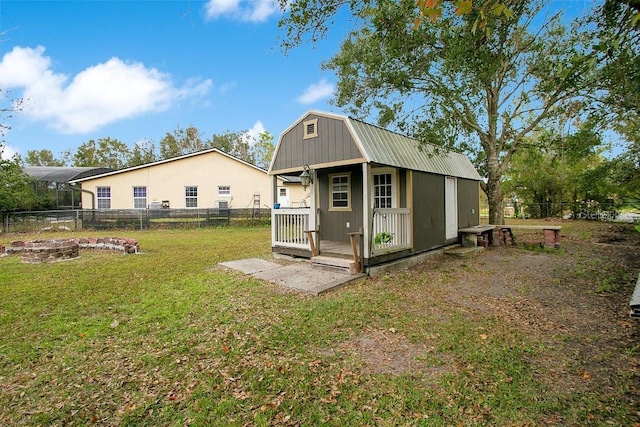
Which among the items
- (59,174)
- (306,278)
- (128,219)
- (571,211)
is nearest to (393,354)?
(306,278)

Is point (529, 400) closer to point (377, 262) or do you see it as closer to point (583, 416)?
point (583, 416)

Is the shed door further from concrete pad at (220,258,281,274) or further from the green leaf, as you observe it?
the green leaf

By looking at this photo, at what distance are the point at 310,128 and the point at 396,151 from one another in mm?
2008

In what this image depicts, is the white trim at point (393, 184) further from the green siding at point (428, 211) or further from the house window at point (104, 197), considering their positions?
the house window at point (104, 197)

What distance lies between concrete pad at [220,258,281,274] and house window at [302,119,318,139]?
3.05 meters

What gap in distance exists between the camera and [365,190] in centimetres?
613

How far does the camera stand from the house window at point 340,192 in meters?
8.36

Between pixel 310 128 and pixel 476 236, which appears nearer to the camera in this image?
pixel 310 128

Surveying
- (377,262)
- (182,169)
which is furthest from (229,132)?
(377,262)

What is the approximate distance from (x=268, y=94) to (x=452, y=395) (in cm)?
1857

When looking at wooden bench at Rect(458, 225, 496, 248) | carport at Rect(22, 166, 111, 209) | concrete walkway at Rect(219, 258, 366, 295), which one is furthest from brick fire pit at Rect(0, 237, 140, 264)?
carport at Rect(22, 166, 111, 209)

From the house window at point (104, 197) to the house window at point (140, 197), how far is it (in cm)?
140

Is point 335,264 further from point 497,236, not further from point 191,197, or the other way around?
point 191,197

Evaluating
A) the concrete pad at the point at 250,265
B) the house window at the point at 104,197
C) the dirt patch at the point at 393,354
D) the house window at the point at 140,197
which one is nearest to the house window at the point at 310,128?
the concrete pad at the point at 250,265
